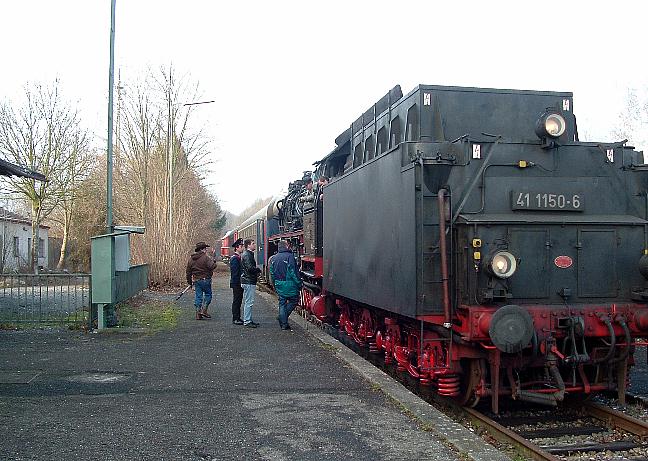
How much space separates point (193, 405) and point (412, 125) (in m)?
3.97

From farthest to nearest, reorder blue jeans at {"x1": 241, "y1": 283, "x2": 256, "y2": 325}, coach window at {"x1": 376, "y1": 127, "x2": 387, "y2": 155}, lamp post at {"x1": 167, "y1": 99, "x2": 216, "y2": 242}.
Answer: lamp post at {"x1": 167, "y1": 99, "x2": 216, "y2": 242}, blue jeans at {"x1": 241, "y1": 283, "x2": 256, "y2": 325}, coach window at {"x1": 376, "y1": 127, "x2": 387, "y2": 155}

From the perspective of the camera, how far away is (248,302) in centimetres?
1370

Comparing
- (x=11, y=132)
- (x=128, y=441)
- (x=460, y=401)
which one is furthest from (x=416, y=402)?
(x=11, y=132)

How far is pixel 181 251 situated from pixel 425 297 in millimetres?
19583

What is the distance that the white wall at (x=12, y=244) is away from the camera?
30.7 meters

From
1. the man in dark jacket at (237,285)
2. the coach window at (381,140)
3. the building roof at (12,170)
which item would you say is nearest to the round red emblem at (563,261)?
the coach window at (381,140)

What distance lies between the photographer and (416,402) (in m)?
6.85

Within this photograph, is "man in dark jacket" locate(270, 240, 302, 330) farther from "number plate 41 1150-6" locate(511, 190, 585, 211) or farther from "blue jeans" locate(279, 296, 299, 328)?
"number plate 41 1150-6" locate(511, 190, 585, 211)

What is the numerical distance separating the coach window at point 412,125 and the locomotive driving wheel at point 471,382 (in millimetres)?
2641

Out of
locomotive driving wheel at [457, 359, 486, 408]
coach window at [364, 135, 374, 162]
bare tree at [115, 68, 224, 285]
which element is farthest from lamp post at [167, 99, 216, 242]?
locomotive driving wheel at [457, 359, 486, 408]

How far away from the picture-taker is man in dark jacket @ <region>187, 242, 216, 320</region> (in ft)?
49.5

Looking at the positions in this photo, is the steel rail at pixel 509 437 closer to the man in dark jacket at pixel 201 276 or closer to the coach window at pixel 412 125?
the coach window at pixel 412 125

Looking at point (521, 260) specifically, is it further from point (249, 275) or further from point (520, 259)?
point (249, 275)

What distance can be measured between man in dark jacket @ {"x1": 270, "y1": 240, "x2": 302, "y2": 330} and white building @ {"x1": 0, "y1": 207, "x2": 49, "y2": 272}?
1850cm
